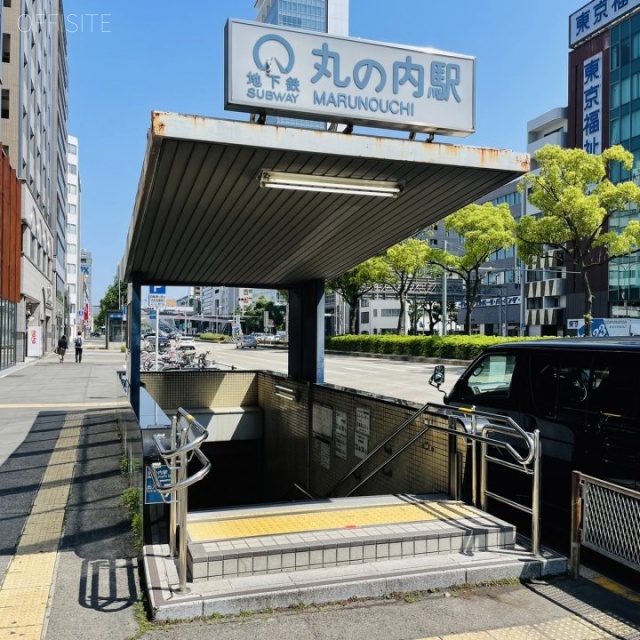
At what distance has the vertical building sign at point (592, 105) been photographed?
48.0 meters

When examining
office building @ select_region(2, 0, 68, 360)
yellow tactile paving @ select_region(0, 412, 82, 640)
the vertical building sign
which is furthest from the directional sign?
the vertical building sign

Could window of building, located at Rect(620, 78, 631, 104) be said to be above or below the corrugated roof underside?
above

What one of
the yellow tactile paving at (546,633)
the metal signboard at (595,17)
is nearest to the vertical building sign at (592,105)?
the metal signboard at (595,17)

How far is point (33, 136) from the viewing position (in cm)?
3741

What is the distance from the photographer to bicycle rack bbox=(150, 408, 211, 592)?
158 inches

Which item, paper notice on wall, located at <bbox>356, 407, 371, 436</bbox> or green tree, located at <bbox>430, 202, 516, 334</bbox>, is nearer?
paper notice on wall, located at <bbox>356, 407, 371, 436</bbox>

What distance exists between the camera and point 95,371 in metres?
26.8

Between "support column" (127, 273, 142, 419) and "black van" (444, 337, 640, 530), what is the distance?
5.39 m

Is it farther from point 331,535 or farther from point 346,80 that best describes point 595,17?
point 331,535

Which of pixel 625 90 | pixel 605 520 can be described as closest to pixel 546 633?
pixel 605 520

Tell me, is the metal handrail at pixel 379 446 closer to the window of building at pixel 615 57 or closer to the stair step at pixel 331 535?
the stair step at pixel 331 535

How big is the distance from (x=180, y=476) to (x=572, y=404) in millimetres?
3470

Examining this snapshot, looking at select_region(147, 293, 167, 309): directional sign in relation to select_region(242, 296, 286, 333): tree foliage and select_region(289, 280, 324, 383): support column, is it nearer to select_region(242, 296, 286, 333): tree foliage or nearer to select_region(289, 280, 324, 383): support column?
select_region(289, 280, 324, 383): support column

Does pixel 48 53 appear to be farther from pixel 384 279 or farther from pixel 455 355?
pixel 455 355
